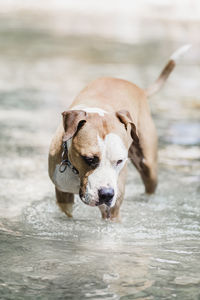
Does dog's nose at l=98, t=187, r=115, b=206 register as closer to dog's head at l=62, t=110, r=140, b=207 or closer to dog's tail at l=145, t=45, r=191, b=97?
dog's head at l=62, t=110, r=140, b=207

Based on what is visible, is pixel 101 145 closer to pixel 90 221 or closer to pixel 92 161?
pixel 92 161

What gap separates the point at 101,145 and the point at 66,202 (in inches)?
47.2

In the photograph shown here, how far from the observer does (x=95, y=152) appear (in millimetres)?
4797

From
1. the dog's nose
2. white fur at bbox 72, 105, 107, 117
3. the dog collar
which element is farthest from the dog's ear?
the dog's nose

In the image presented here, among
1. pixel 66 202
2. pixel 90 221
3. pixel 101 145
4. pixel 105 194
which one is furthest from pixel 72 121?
pixel 90 221

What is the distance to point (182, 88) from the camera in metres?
13.4

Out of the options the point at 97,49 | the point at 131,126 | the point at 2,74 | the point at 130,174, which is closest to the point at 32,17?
the point at 97,49

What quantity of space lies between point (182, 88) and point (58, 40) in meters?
7.18

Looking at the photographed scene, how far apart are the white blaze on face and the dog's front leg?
3.12ft

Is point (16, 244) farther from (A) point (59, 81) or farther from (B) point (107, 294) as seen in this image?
(A) point (59, 81)

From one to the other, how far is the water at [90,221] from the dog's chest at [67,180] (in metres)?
0.37

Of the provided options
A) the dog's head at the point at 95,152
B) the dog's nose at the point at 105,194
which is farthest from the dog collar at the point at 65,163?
the dog's nose at the point at 105,194

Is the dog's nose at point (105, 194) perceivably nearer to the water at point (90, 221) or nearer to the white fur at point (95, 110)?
the water at point (90, 221)

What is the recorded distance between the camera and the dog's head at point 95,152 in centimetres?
480
